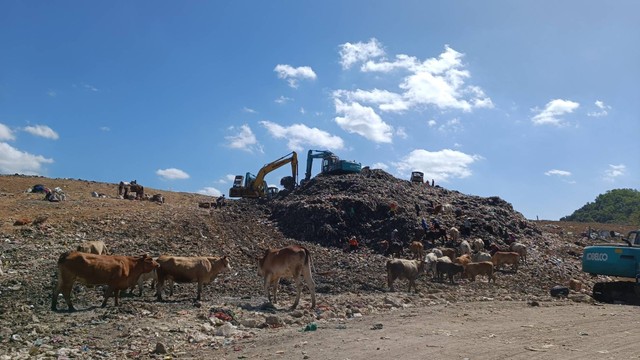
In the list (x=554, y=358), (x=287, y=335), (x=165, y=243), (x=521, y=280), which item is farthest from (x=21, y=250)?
(x=521, y=280)

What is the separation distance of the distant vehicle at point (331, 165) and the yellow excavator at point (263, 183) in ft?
4.20

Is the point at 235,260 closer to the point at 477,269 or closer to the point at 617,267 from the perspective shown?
the point at 477,269

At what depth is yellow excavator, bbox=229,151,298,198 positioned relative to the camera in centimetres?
4450

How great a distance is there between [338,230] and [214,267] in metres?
16.9

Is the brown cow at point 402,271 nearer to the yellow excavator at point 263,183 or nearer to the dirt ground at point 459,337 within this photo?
the dirt ground at point 459,337

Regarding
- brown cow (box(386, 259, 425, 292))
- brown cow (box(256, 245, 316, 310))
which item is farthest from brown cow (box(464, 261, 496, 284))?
brown cow (box(256, 245, 316, 310))

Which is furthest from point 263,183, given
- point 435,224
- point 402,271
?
point 402,271

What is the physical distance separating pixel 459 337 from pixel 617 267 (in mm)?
12145

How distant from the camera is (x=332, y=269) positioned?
2328 cm

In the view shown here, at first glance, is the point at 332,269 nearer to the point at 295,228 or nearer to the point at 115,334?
the point at 295,228

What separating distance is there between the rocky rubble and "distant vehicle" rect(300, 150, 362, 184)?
134cm

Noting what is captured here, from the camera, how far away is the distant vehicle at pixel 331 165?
44.5m

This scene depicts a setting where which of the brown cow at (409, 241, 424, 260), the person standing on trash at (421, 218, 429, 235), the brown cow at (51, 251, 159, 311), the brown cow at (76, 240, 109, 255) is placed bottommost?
the brown cow at (51, 251, 159, 311)

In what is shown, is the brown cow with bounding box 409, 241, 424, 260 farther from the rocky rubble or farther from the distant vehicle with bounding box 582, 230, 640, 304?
the distant vehicle with bounding box 582, 230, 640, 304
